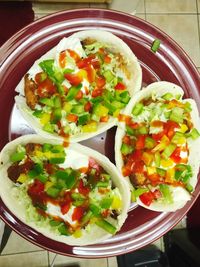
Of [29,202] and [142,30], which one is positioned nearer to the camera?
[29,202]

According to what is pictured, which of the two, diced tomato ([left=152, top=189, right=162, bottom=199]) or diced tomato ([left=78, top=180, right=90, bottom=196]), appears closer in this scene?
diced tomato ([left=78, top=180, right=90, bottom=196])

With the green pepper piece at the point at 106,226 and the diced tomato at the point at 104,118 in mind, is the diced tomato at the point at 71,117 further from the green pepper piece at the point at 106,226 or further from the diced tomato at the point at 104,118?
the green pepper piece at the point at 106,226

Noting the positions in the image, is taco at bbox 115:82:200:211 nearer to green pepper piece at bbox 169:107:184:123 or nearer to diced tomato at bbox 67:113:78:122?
green pepper piece at bbox 169:107:184:123

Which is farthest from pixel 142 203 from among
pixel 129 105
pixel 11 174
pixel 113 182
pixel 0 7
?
pixel 0 7

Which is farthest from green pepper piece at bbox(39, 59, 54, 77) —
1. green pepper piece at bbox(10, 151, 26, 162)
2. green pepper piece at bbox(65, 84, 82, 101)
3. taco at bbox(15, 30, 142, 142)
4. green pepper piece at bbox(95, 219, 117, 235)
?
green pepper piece at bbox(95, 219, 117, 235)

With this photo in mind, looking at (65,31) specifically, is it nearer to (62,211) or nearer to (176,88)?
(176,88)

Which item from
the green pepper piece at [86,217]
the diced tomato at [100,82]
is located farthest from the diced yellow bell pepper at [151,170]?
the diced tomato at [100,82]
